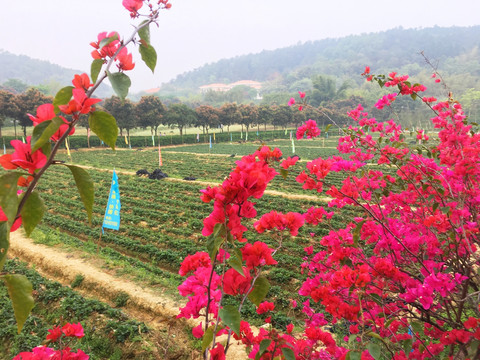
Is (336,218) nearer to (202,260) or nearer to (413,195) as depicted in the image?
(413,195)

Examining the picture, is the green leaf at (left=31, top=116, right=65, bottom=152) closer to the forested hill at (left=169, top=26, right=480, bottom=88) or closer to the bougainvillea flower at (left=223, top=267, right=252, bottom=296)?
the bougainvillea flower at (left=223, top=267, right=252, bottom=296)

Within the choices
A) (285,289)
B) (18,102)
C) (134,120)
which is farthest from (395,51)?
(285,289)

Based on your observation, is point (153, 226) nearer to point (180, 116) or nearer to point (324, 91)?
point (180, 116)

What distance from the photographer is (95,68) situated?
75 centimetres

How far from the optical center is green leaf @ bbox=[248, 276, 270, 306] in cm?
111

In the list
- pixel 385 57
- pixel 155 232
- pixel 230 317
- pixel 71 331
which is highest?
pixel 385 57

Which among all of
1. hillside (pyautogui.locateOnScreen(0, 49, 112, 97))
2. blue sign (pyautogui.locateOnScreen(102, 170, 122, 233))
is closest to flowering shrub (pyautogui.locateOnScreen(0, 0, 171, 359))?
blue sign (pyautogui.locateOnScreen(102, 170, 122, 233))

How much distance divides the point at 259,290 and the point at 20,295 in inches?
29.1

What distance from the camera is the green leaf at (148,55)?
86 centimetres

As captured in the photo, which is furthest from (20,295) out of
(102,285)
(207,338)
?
(102,285)

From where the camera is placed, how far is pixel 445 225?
2307 mm

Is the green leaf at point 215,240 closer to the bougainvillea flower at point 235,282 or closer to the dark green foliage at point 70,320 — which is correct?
the bougainvillea flower at point 235,282

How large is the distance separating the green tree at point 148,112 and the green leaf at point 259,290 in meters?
36.0

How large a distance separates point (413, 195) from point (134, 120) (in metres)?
34.9
